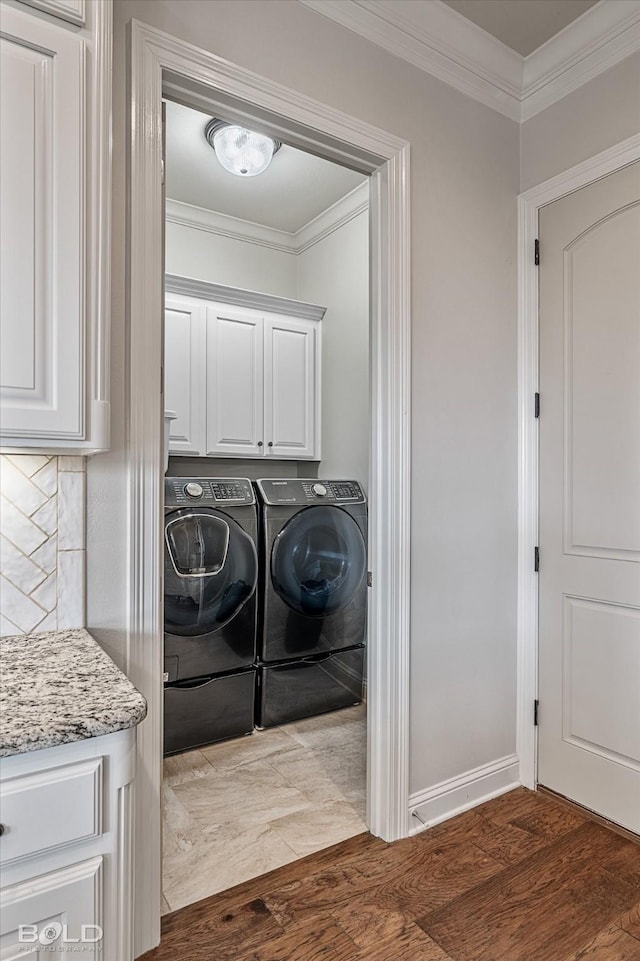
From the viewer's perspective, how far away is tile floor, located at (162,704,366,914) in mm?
1862

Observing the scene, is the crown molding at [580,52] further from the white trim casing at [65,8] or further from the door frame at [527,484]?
the white trim casing at [65,8]

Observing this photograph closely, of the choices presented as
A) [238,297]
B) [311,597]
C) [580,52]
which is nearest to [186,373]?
[238,297]

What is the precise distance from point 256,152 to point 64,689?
2.58 metres

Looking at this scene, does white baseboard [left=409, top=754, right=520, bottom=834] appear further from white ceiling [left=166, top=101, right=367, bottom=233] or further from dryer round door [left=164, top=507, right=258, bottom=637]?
white ceiling [left=166, top=101, right=367, bottom=233]

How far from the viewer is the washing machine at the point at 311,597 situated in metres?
2.94

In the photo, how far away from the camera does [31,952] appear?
3.06 ft

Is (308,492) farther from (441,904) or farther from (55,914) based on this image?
(55,914)

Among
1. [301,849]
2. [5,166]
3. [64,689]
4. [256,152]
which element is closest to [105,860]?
[64,689]

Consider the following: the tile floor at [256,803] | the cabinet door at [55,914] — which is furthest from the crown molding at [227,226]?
the cabinet door at [55,914]

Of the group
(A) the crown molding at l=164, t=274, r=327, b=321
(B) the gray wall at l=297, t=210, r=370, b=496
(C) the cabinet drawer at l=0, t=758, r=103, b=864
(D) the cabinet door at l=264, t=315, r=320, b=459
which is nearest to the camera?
(C) the cabinet drawer at l=0, t=758, r=103, b=864

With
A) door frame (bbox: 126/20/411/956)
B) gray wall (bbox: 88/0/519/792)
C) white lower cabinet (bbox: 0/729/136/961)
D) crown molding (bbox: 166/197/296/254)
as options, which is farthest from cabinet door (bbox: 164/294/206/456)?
white lower cabinet (bbox: 0/729/136/961)

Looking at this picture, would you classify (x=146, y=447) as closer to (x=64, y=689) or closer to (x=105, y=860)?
(x=64, y=689)

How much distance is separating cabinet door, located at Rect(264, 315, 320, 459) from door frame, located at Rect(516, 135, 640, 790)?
1.65m

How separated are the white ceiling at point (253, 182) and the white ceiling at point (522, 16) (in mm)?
957
